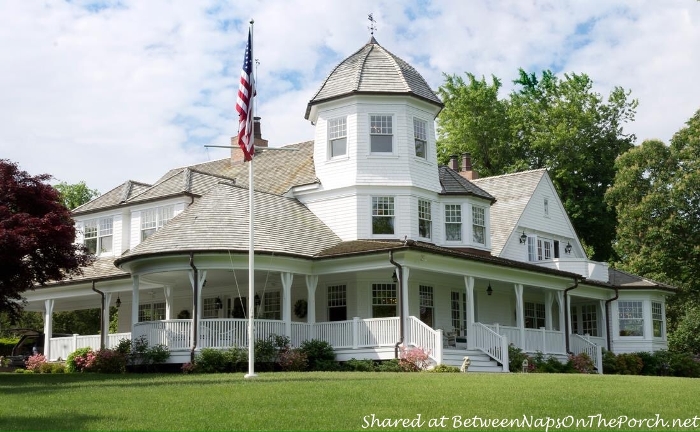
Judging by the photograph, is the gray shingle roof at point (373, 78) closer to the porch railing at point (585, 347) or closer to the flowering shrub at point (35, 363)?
the porch railing at point (585, 347)

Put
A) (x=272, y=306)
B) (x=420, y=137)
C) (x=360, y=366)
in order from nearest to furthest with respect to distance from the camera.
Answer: (x=360, y=366)
(x=272, y=306)
(x=420, y=137)

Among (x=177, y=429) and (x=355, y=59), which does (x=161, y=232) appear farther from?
(x=177, y=429)

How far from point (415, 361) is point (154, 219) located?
13.2 meters

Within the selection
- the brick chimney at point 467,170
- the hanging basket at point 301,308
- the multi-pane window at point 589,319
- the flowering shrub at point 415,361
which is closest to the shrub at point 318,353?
the flowering shrub at point 415,361

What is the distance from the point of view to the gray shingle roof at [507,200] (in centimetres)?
3781

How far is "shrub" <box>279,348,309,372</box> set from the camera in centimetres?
2681

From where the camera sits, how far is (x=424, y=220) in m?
33.2

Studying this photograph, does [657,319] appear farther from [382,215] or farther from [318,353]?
[318,353]

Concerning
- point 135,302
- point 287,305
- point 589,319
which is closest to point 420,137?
point 287,305

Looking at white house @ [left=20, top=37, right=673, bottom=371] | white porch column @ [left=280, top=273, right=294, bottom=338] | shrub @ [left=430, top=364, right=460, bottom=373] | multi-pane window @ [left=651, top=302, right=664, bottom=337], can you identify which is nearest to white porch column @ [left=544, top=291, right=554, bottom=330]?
white house @ [left=20, top=37, right=673, bottom=371]

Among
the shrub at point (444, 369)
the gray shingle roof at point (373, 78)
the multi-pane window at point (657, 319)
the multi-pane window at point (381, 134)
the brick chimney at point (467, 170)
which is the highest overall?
the gray shingle roof at point (373, 78)

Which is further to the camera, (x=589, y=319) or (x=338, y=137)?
(x=589, y=319)

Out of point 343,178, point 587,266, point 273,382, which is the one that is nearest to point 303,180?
point 343,178

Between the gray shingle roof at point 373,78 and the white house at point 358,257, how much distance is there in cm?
7
